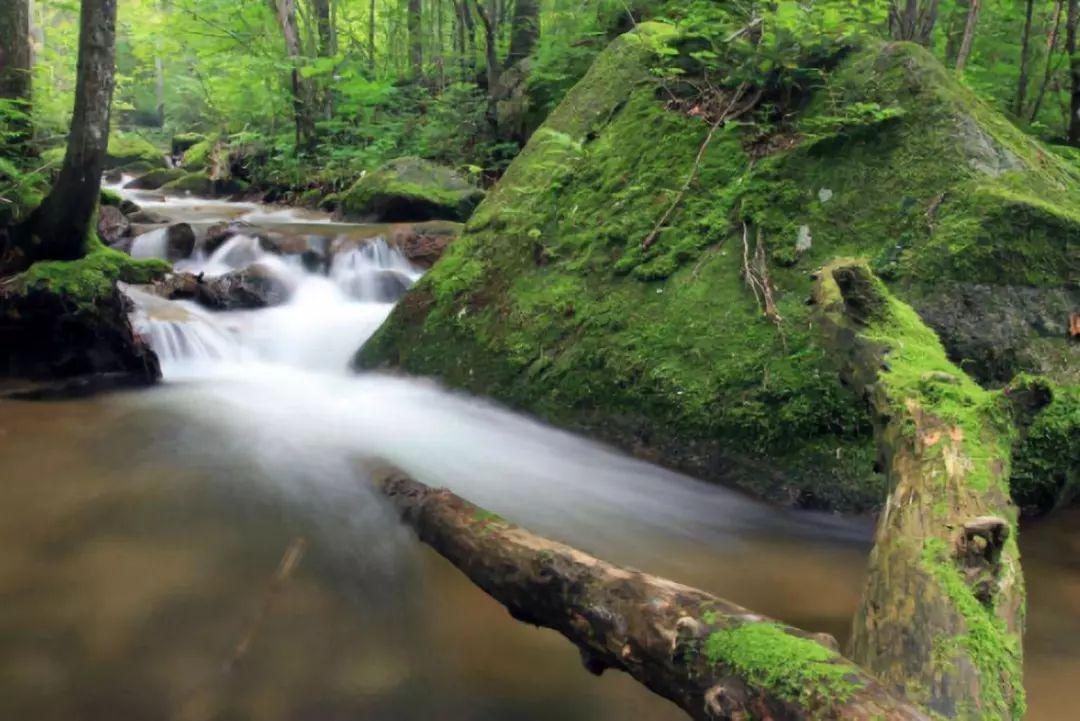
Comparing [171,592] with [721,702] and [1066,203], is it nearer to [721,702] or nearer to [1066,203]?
[721,702]

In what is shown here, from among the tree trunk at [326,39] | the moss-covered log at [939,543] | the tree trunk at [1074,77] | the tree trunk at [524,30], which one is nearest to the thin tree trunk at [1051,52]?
the tree trunk at [1074,77]

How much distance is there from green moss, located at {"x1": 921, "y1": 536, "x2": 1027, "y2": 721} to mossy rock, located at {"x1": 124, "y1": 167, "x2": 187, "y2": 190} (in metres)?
19.2

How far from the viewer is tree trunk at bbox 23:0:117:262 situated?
533 centimetres

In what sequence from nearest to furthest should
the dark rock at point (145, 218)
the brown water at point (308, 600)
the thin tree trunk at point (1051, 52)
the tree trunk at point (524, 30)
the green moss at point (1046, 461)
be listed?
the brown water at point (308, 600) < the green moss at point (1046, 461) < the thin tree trunk at point (1051, 52) < the dark rock at point (145, 218) < the tree trunk at point (524, 30)

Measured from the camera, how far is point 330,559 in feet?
11.0

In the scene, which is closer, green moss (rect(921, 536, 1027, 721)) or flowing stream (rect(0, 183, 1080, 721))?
green moss (rect(921, 536, 1027, 721))

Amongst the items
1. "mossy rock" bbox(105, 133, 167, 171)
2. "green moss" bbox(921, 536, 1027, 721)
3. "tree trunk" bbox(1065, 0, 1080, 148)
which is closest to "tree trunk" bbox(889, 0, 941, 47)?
"tree trunk" bbox(1065, 0, 1080, 148)

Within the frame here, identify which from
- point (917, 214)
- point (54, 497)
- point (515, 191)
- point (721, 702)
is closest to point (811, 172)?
point (917, 214)

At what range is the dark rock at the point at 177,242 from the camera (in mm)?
9445

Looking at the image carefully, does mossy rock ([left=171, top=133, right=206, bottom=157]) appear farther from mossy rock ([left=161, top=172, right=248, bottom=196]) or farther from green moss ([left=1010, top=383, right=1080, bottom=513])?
green moss ([left=1010, top=383, right=1080, bottom=513])

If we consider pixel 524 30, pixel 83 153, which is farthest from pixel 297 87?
pixel 83 153

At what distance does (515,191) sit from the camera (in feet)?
19.6

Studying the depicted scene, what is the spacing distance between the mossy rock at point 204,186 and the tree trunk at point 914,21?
1290cm

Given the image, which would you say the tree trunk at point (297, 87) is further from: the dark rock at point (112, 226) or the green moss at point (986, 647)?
the green moss at point (986, 647)
